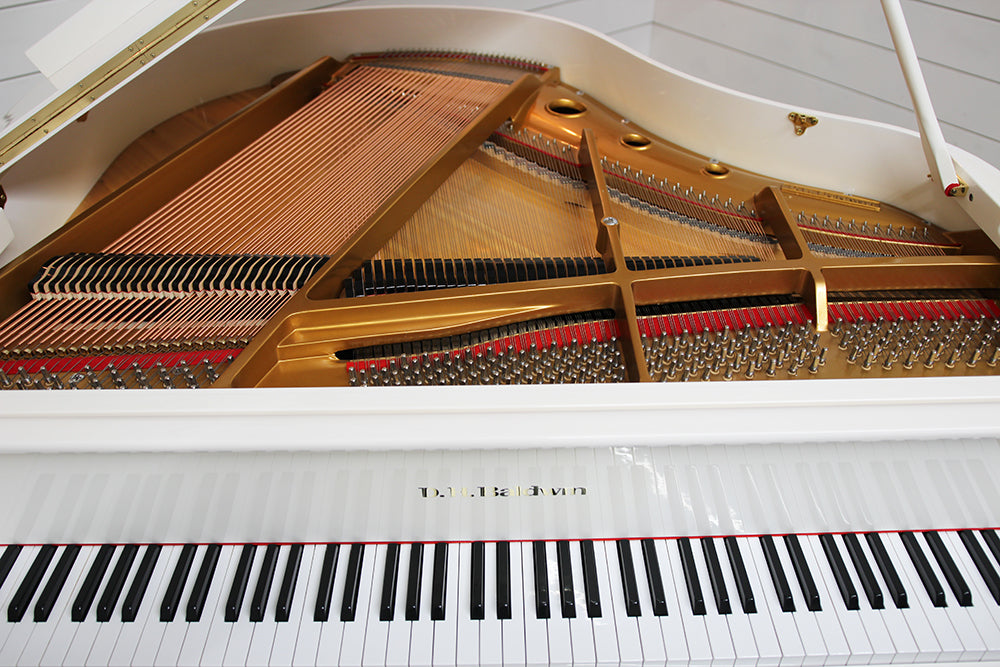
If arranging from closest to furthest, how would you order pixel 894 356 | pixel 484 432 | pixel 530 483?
pixel 484 432 → pixel 530 483 → pixel 894 356

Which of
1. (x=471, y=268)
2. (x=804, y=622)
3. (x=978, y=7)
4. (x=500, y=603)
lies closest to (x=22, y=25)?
(x=471, y=268)

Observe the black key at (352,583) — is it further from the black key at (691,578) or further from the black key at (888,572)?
the black key at (888,572)

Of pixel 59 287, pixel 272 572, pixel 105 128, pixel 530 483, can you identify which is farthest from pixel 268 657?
pixel 105 128

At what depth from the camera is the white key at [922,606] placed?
1.68 meters

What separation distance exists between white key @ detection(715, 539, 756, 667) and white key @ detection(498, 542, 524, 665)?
0.44 meters

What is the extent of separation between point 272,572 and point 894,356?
5.68 feet

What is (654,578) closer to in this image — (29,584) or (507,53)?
(29,584)

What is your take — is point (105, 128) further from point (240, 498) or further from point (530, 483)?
point (530, 483)

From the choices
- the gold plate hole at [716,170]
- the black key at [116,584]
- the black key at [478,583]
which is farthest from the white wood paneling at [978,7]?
the black key at [116,584]

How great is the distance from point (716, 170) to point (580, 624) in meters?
1.82

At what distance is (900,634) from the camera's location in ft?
5.51

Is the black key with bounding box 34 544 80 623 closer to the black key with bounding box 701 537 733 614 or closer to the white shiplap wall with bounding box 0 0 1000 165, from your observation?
the black key with bounding box 701 537 733 614

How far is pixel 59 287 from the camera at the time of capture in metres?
2.12

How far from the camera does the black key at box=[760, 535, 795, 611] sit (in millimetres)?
1680
